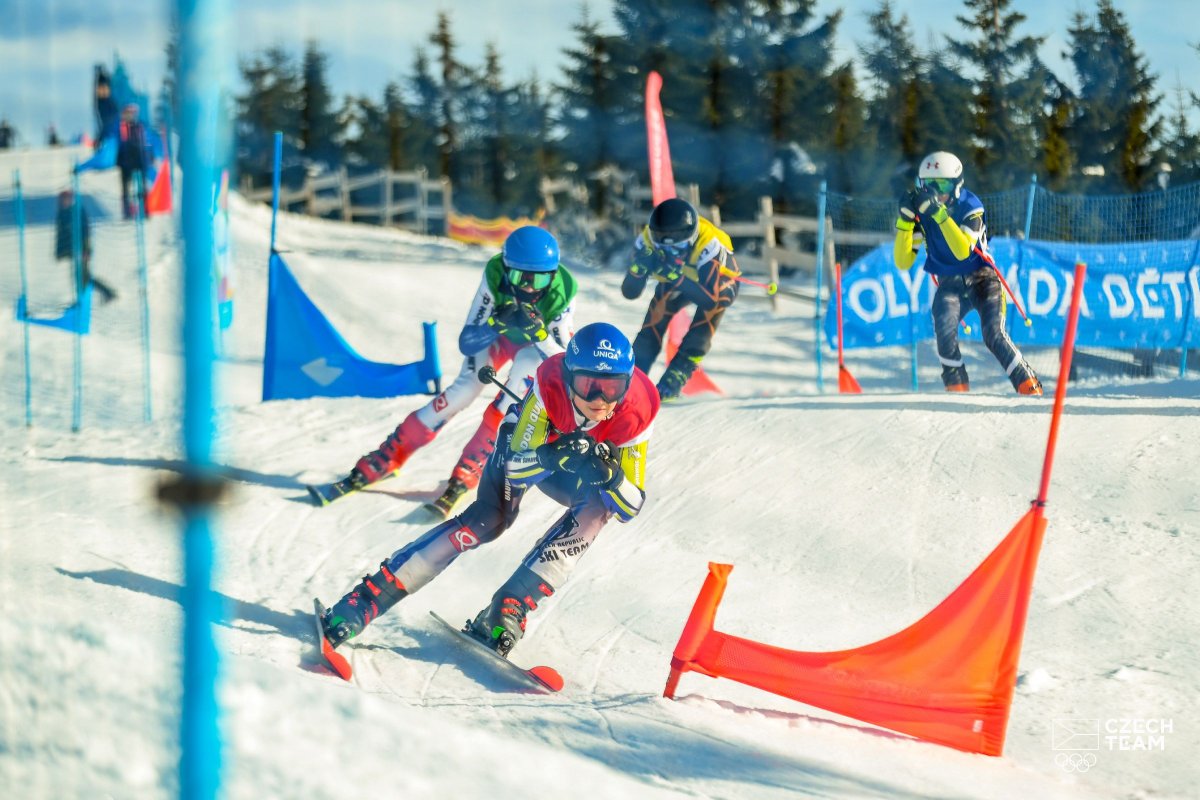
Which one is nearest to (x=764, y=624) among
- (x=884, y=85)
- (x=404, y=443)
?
(x=404, y=443)

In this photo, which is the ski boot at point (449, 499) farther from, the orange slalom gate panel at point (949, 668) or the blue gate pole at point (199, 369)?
the blue gate pole at point (199, 369)

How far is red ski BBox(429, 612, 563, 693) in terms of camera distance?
4797mm

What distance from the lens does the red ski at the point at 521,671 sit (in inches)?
189

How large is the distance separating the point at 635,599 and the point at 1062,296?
262 inches

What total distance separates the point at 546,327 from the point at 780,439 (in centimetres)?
191

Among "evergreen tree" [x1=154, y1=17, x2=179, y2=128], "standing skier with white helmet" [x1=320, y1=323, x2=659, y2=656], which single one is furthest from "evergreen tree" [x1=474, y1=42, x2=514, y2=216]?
"evergreen tree" [x1=154, y1=17, x2=179, y2=128]

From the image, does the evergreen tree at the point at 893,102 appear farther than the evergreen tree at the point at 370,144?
No

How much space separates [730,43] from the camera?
2192 cm

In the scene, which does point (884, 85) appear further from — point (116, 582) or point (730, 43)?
point (116, 582)

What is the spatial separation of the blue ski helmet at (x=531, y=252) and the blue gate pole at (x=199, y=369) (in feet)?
16.6

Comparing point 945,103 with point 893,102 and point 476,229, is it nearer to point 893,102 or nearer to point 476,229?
point 893,102

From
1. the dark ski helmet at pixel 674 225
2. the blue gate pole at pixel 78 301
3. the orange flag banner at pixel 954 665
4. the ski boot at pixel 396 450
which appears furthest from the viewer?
the blue gate pole at pixel 78 301

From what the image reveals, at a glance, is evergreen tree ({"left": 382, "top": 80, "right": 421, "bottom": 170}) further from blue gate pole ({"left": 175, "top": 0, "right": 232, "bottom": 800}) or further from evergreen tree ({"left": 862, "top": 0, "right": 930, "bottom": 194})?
blue gate pole ({"left": 175, "top": 0, "right": 232, "bottom": 800})

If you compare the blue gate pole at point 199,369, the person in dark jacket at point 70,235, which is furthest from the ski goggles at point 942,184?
the person in dark jacket at point 70,235
